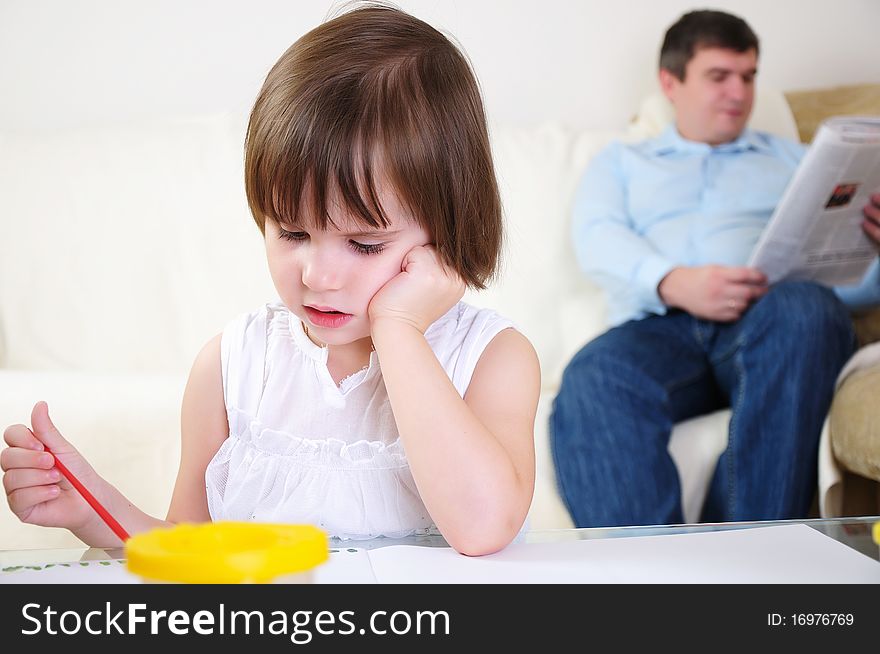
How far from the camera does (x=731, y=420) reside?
149 cm

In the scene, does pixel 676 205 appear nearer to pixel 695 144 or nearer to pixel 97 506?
pixel 695 144

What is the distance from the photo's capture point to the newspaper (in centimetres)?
149

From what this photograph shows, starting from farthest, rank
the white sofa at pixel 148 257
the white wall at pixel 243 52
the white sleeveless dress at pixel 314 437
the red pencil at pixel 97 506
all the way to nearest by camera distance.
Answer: the white wall at pixel 243 52, the white sofa at pixel 148 257, the white sleeveless dress at pixel 314 437, the red pencil at pixel 97 506

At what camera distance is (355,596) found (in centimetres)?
40

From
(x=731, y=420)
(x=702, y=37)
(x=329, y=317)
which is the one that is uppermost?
(x=702, y=37)

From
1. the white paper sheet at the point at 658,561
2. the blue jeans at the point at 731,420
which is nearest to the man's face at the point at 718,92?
the blue jeans at the point at 731,420

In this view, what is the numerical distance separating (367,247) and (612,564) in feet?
1.03

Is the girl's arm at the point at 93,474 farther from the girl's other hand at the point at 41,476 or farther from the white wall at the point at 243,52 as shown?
the white wall at the point at 243,52

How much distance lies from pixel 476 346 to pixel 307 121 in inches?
9.9

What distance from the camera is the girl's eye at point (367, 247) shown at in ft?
2.34

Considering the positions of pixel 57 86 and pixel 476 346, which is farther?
pixel 57 86

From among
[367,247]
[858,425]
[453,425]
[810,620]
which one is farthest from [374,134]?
[858,425]


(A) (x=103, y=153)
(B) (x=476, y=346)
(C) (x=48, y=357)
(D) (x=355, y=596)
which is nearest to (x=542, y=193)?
(A) (x=103, y=153)

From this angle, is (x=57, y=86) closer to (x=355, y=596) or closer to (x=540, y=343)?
(x=540, y=343)
